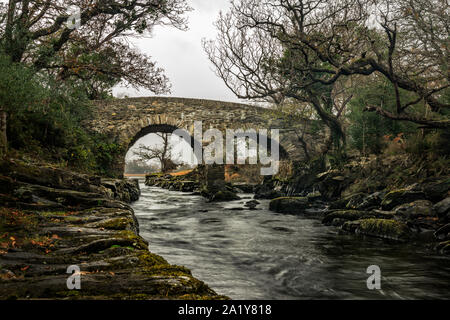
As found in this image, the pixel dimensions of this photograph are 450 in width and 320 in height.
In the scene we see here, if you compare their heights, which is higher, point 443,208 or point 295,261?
point 443,208

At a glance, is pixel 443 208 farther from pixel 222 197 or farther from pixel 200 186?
pixel 200 186

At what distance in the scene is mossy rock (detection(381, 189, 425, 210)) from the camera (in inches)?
289

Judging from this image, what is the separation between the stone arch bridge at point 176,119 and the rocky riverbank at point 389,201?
5109 millimetres

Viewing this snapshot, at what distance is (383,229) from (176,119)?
12.3 metres

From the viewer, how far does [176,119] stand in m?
16.6

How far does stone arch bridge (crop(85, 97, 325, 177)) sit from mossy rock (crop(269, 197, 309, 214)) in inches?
255

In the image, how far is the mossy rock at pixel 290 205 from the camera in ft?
35.6

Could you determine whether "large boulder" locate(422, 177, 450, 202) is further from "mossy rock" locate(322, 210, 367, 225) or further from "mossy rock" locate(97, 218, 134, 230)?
"mossy rock" locate(97, 218, 134, 230)

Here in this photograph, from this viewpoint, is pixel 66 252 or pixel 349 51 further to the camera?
pixel 349 51

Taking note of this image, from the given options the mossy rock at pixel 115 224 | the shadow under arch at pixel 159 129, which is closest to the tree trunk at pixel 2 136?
the mossy rock at pixel 115 224

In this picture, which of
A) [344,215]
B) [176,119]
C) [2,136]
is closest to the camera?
[2,136]

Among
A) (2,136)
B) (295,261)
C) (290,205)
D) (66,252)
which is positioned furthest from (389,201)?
(2,136)

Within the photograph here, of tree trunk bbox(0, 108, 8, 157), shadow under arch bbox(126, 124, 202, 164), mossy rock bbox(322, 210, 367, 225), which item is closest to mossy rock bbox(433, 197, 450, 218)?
mossy rock bbox(322, 210, 367, 225)

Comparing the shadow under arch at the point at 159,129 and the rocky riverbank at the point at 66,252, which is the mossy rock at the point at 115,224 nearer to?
the rocky riverbank at the point at 66,252
